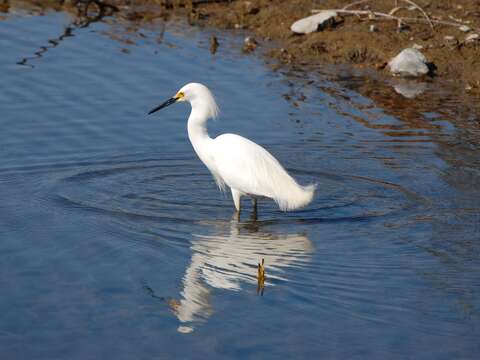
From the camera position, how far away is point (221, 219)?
888cm

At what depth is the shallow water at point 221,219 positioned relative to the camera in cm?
643

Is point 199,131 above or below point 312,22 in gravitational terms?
below

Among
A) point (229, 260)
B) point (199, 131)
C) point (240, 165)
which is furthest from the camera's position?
point (199, 131)

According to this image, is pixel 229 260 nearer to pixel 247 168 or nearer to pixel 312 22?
pixel 247 168

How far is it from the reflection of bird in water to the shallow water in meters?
0.02

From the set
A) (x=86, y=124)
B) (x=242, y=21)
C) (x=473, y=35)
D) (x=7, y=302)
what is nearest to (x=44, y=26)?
(x=242, y=21)

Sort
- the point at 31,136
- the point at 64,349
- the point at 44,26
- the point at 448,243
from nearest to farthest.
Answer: the point at 64,349 < the point at 448,243 < the point at 31,136 < the point at 44,26

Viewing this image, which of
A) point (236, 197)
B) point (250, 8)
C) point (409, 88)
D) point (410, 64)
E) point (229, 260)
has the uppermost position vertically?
point (250, 8)

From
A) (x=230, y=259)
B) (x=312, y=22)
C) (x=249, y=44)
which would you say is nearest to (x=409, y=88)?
(x=312, y=22)

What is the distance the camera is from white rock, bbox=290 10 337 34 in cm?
1448

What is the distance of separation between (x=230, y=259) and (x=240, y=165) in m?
1.46

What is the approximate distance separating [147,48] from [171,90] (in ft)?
7.24

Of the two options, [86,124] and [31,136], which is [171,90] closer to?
[86,124]

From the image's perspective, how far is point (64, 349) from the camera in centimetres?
611
